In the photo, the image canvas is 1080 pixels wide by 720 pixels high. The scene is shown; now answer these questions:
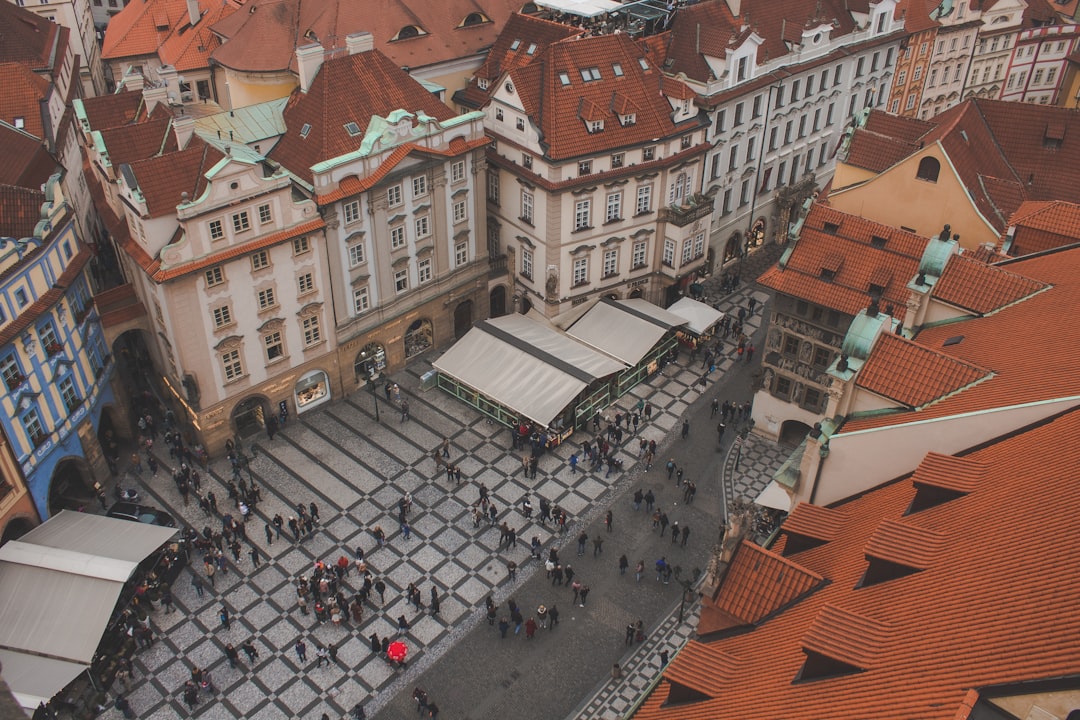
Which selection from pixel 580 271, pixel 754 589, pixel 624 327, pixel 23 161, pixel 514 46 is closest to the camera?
pixel 754 589

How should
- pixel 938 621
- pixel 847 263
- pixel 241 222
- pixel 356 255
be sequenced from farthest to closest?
1. pixel 356 255
2. pixel 847 263
3. pixel 241 222
4. pixel 938 621

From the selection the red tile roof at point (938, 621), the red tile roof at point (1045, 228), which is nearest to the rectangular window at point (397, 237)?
the red tile roof at point (1045, 228)

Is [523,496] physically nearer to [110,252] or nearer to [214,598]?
[214,598]

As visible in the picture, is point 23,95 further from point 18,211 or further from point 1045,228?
point 1045,228

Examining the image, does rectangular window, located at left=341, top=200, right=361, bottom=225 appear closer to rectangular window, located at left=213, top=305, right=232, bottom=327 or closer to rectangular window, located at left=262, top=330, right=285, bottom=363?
rectangular window, located at left=262, top=330, right=285, bottom=363

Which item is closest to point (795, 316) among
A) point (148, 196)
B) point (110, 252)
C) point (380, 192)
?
point (380, 192)

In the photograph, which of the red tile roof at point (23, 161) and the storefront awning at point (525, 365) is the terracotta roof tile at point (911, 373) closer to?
the storefront awning at point (525, 365)

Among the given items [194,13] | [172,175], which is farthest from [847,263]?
[194,13]
